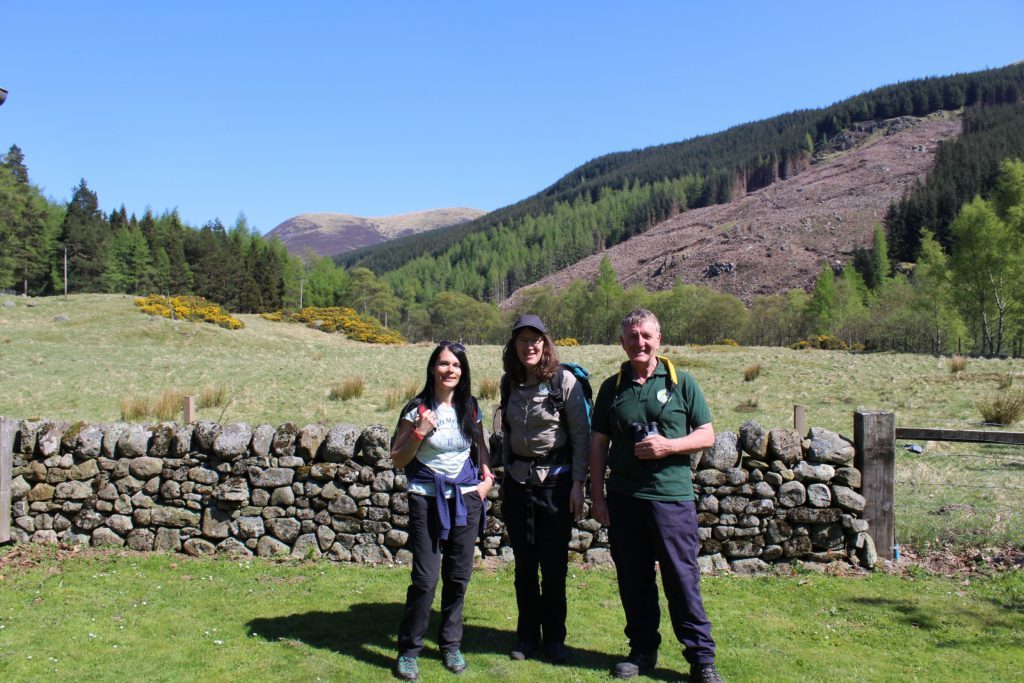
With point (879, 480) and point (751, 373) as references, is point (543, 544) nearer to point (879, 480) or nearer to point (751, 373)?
point (879, 480)

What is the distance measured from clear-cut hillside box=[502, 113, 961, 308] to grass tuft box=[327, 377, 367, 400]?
104377 mm

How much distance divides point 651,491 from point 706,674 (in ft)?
3.46

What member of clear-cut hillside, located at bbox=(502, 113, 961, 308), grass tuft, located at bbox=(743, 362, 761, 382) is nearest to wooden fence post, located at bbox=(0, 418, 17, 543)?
grass tuft, located at bbox=(743, 362, 761, 382)

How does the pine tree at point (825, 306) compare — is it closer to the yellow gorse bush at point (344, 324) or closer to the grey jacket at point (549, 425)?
the yellow gorse bush at point (344, 324)

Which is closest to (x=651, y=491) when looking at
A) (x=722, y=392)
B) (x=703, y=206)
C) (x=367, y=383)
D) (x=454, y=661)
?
(x=454, y=661)

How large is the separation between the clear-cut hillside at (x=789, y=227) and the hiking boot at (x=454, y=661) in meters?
115

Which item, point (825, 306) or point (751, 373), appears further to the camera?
point (825, 306)

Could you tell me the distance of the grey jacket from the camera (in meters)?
4.09

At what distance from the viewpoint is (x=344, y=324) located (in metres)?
60.7

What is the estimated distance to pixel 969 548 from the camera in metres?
5.92

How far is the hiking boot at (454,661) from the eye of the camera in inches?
159

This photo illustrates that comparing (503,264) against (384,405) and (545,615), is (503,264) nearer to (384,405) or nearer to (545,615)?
(384,405)

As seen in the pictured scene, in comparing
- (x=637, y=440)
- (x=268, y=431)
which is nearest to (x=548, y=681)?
(x=637, y=440)

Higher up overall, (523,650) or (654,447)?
(654,447)
